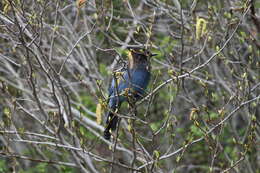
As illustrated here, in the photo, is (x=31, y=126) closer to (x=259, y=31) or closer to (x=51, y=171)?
(x=51, y=171)

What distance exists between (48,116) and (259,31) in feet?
8.56

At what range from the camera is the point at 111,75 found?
677 centimetres

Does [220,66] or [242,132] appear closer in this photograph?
[220,66]

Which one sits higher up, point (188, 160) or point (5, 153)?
point (5, 153)

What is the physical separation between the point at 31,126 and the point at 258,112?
379cm

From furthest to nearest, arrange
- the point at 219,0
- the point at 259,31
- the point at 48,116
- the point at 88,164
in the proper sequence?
the point at 219,0 < the point at 259,31 < the point at 88,164 < the point at 48,116

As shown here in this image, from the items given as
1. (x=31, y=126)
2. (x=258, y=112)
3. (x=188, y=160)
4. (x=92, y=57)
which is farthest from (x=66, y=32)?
(x=188, y=160)

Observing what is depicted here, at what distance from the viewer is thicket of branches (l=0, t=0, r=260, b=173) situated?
4.54m

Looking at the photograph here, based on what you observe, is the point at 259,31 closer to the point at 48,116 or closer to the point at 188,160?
the point at 48,116

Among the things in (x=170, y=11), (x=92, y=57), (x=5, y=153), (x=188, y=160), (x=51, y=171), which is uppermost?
(x=170, y=11)

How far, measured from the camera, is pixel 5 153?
179 inches

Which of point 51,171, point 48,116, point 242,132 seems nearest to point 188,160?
point 242,132

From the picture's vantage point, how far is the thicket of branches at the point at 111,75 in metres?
4.54

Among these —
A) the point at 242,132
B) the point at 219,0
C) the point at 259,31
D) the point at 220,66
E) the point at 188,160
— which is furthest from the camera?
the point at 188,160
